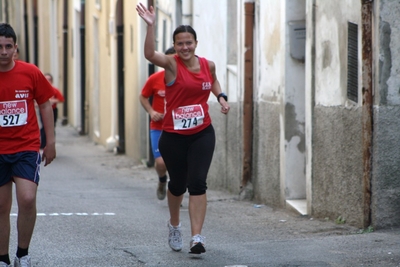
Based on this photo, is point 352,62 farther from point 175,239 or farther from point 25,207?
point 25,207

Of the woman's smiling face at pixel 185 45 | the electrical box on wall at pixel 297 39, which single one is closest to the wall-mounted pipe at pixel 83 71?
the electrical box on wall at pixel 297 39

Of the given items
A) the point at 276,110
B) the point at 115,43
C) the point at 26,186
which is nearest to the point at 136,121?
the point at 115,43

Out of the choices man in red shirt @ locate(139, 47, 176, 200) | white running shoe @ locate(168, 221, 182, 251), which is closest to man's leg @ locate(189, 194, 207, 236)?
white running shoe @ locate(168, 221, 182, 251)

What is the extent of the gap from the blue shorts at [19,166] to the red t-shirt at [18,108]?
0.04 m

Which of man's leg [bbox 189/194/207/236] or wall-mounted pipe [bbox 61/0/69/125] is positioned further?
wall-mounted pipe [bbox 61/0/69/125]

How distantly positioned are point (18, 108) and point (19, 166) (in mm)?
383

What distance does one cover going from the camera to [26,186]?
6480 mm

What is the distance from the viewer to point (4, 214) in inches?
260

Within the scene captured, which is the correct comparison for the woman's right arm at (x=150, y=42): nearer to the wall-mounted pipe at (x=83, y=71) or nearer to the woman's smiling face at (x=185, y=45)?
the woman's smiling face at (x=185, y=45)

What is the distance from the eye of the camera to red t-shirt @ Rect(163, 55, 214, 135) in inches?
292

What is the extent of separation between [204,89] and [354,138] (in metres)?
1.72

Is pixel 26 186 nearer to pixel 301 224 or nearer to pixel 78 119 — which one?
pixel 301 224

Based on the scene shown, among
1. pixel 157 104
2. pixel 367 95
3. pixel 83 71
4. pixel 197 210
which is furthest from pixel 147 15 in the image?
pixel 83 71

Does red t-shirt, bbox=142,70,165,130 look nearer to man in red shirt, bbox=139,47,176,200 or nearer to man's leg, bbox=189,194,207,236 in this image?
man in red shirt, bbox=139,47,176,200
